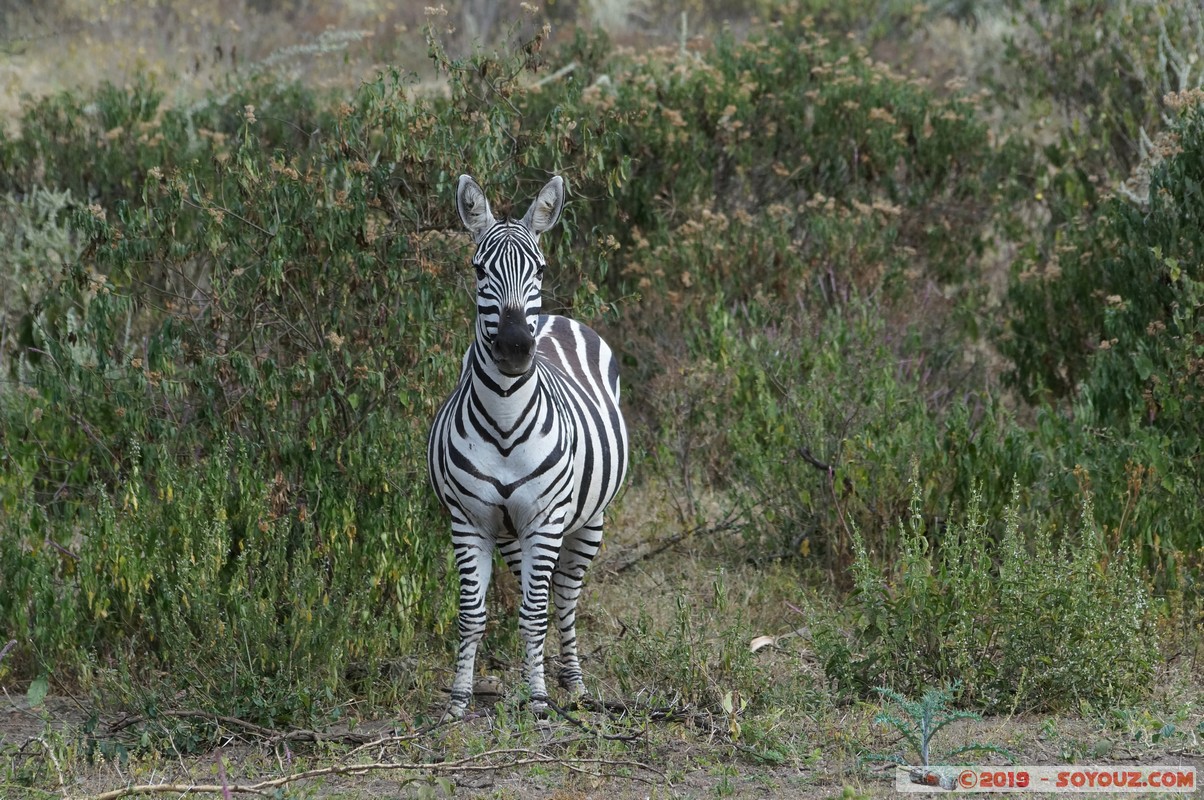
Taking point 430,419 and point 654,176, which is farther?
point 654,176

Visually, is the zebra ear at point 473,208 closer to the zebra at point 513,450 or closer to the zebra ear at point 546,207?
→ the zebra at point 513,450

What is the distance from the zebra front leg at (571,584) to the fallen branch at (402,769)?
3.03ft

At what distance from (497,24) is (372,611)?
49.5ft

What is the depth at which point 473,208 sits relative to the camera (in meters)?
5.64

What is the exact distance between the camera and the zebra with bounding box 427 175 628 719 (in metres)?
5.31

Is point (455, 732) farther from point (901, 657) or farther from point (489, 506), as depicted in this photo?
point (901, 657)

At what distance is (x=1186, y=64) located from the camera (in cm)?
1099

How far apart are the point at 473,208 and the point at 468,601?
1.56 meters

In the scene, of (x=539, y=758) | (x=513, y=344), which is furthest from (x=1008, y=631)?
(x=513, y=344)

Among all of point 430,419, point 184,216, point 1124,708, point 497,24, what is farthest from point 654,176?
point 497,24

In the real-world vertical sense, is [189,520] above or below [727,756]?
above

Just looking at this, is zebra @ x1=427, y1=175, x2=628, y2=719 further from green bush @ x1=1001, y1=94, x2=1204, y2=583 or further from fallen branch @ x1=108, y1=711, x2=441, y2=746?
green bush @ x1=1001, y1=94, x2=1204, y2=583

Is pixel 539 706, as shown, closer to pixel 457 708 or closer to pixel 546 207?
pixel 457 708

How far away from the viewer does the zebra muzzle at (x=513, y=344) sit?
5.16 metres
